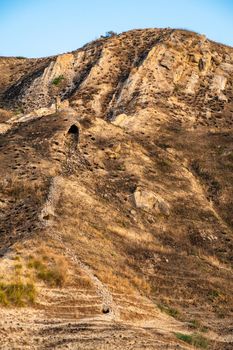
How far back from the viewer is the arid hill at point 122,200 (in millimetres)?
29406

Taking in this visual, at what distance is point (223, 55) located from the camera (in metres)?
80.8

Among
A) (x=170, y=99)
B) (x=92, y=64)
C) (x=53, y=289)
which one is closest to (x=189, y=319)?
(x=53, y=289)

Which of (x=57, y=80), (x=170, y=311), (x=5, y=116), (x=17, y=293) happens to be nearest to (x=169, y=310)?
(x=170, y=311)

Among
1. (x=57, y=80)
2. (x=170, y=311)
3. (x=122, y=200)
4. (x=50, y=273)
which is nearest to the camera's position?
(x=50, y=273)

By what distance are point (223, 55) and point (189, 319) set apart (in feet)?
176

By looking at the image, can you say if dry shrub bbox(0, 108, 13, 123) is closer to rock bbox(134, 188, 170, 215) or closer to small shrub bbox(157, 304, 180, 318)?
rock bbox(134, 188, 170, 215)

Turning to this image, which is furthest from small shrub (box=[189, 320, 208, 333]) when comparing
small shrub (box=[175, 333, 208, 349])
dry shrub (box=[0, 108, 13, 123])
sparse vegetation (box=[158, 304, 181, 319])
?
dry shrub (box=[0, 108, 13, 123])

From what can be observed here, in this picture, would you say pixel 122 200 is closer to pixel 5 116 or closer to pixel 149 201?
pixel 149 201

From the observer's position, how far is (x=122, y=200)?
4647 cm

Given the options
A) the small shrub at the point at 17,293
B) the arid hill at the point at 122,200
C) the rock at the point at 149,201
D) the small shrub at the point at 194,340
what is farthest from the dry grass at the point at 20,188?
the small shrub at the point at 194,340

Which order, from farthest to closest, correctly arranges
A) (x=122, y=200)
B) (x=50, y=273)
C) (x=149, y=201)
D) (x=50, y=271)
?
(x=149, y=201) → (x=122, y=200) → (x=50, y=271) → (x=50, y=273)

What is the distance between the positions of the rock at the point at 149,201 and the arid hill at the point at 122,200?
0.12 meters

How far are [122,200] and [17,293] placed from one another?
1899 centimetres

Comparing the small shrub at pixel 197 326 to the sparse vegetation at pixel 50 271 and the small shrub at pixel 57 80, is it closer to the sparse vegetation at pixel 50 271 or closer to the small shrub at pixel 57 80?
the sparse vegetation at pixel 50 271
